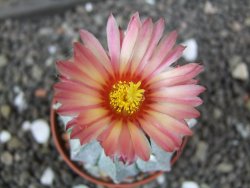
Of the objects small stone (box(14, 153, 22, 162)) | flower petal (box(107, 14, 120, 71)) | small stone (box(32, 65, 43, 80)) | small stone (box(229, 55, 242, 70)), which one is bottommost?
small stone (box(229, 55, 242, 70))

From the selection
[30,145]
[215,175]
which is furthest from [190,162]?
[30,145]

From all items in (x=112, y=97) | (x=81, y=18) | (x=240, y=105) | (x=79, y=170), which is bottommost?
(x=240, y=105)

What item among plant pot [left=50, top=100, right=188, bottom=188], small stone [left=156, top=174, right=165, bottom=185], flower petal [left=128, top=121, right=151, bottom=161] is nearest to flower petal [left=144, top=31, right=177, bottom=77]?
flower petal [left=128, top=121, right=151, bottom=161]

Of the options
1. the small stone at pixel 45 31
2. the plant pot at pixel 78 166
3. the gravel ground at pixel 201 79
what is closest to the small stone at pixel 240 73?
the gravel ground at pixel 201 79

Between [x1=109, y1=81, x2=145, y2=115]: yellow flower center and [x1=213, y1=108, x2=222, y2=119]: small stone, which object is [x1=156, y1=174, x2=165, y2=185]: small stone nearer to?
[x1=213, y1=108, x2=222, y2=119]: small stone

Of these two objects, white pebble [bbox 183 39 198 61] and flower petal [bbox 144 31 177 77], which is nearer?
flower petal [bbox 144 31 177 77]

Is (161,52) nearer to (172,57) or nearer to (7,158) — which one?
(172,57)

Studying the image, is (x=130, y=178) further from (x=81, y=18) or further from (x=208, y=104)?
(x=81, y=18)
